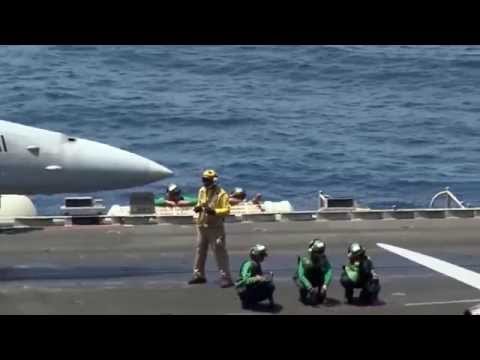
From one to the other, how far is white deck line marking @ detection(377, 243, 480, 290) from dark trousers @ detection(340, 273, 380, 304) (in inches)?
124

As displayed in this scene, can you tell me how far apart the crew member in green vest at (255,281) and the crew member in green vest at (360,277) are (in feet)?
5.31

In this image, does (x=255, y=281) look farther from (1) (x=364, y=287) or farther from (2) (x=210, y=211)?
(1) (x=364, y=287)

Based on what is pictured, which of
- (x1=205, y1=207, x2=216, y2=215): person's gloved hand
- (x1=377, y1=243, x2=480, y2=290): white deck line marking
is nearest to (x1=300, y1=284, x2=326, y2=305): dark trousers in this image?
(x1=205, y1=207, x2=216, y2=215): person's gloved hand

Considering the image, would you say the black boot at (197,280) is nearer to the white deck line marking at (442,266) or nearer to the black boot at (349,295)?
the black boot at (349,295)

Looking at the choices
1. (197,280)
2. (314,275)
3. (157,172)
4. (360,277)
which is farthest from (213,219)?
(157,172)

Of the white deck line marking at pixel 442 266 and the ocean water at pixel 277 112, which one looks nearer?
the white deck line marking at pixel 442 266

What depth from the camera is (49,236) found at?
30438mm

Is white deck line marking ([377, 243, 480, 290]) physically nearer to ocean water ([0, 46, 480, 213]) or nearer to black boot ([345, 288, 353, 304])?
black boot ([345, 288, 353, 304])

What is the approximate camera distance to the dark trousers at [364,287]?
72.0ft

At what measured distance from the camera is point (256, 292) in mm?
21516

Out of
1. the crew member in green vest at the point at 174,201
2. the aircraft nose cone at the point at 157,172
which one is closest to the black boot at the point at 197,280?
the aircraft nose cone at the point at 157,172

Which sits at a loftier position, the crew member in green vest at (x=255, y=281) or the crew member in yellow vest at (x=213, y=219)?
the crew member in yellow vest at (x=213, y=219)

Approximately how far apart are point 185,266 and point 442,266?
244 inches

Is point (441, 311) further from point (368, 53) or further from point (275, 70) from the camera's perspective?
point (368, 53)
